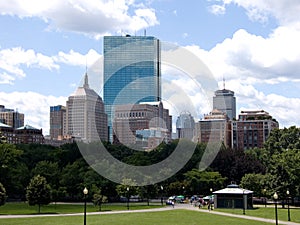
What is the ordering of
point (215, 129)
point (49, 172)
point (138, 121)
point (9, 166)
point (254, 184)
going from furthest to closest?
point (215, 129) → point (138, 121) → point (254, 184) → point (49, 172) → point (9, 166)

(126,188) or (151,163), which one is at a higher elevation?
(151,163)

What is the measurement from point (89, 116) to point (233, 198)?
271ft

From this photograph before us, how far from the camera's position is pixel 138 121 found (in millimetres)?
128625

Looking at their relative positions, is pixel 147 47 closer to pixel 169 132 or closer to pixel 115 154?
pixel 115 154

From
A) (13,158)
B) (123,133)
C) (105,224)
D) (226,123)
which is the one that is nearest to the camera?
(105,224)

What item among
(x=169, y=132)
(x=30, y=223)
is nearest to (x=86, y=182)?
(x=30, y=223)

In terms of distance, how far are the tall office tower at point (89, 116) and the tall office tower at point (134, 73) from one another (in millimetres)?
7335

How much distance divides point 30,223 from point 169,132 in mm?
104484

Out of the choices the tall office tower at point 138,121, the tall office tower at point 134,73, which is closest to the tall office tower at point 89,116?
the tall office tower at point 138,121

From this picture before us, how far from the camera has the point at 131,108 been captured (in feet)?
384

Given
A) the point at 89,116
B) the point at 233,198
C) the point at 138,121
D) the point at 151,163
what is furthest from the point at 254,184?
the point at 89,116

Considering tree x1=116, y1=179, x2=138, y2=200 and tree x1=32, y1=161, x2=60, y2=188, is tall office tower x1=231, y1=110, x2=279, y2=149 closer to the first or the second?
tree x1=32, y1=161, x2=60, y2=188

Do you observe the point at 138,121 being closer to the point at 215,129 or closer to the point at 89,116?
the point at 89,116

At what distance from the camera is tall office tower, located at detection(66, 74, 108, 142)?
399ft
